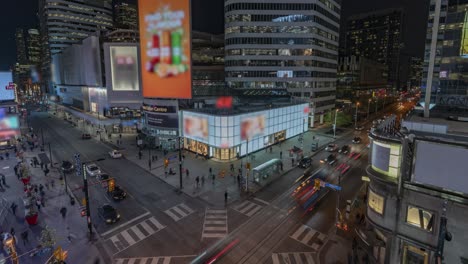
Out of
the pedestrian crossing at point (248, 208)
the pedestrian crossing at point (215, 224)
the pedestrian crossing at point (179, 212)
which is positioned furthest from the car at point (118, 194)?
the pedestrian crossing at point (248, 208)

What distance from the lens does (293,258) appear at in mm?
20016

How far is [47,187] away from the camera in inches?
1315

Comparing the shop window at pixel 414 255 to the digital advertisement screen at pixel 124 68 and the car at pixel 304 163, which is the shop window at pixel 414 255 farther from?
the digital advertisement screen at pixel 124 68

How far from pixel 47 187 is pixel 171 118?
77.5 feet

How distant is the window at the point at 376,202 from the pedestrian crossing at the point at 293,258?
6330 mm

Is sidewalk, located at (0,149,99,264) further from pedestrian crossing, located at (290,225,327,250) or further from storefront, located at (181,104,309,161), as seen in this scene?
storefront, located at (181,104,309,161)

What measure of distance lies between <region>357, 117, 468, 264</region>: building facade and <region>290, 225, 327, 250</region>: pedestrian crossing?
3528 millimetres

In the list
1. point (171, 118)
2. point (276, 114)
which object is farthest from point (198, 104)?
point (276, 114)

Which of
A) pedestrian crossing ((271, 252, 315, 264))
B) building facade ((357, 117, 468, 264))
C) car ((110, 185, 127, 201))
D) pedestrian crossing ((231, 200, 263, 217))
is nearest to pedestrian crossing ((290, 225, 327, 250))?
pedestrian crossing ((271, 252, 315, 264))

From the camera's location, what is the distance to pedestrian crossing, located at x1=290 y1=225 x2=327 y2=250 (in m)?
21.7

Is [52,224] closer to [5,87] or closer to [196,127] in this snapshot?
A: [196,127]

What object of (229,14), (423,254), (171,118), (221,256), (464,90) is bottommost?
(221,256)

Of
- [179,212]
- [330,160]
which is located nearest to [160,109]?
[179,212]

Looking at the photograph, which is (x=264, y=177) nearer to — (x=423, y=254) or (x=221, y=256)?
(x=221, y=256)
